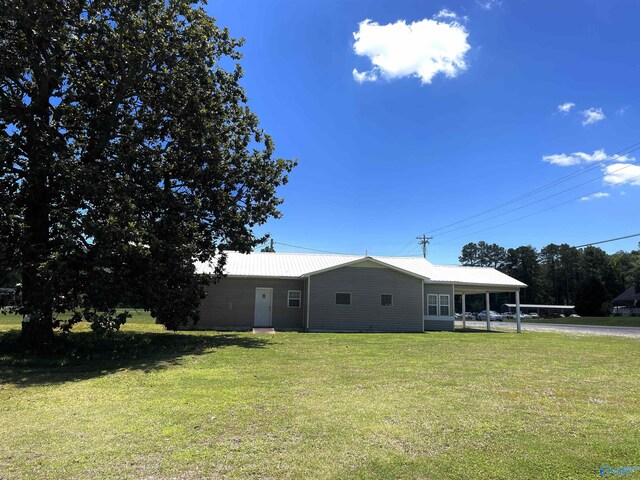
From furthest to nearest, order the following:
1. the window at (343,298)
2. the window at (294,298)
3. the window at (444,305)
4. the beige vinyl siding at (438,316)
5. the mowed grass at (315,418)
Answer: the window at (444,305)
the beige vinyl siding at (438,316)
the window at (294,298)
the window at (343,298)
the mowed grass at (315,418)

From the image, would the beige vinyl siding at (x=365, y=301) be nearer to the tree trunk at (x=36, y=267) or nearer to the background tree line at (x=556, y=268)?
the tree trunk at (x=36, y=267)

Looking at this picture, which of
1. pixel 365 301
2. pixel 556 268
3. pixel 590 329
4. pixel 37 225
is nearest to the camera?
pixel 37 225

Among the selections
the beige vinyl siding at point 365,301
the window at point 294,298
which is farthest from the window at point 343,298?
the window at point 294,298

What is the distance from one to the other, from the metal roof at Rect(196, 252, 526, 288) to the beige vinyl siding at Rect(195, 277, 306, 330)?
0.58 meters

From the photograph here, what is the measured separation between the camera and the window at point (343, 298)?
2222cm

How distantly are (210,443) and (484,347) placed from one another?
12.4 meters

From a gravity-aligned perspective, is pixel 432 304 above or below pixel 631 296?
below

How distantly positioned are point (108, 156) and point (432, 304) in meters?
18.6

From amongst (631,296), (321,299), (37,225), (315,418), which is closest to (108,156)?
(37,225)

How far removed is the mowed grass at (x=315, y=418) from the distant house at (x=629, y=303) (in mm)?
59115

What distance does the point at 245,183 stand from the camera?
15750 mm

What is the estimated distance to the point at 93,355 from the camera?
11859mm

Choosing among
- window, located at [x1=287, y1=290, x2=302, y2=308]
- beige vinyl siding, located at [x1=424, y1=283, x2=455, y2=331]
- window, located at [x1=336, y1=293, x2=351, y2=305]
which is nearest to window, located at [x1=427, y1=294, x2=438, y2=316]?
beige vinyl siding, located at [x1=424, y1=283, x2=455, y2=331]

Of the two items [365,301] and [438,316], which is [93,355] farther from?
[438,316]
